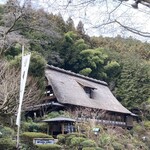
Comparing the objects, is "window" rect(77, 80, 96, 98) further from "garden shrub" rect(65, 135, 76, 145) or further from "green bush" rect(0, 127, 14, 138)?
"green bush" rect(0, 127, 14, 138)

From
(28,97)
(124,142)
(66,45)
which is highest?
(66,45)

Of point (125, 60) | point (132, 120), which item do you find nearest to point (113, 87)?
point (125, 60)

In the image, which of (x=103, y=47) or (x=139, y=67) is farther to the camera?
(x=103, y=47)

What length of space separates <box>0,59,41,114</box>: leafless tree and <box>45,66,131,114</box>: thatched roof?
11.0 feet

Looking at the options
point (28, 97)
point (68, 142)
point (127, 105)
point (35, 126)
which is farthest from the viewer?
point (127, 105)

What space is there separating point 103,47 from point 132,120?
32.2 ft

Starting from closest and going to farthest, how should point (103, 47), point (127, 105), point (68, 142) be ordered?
point (68, 142), point (127, 105), point (103, 47)

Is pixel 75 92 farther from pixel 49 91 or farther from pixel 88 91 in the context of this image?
pixel 49 91

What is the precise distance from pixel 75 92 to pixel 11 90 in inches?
351

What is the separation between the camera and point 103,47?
33.0 meters

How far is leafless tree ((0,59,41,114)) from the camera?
1189 cm

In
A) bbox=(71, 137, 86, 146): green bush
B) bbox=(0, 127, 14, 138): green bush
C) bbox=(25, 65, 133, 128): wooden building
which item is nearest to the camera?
bbox=(0, 127, 14, 138): green bush

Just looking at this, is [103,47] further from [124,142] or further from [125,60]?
[124,142]

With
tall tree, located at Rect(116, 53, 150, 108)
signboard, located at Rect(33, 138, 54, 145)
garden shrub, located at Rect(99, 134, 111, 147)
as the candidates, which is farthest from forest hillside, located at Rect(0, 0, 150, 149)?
signboard, located at Rect(33, 138, 54, 145)
